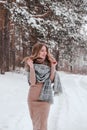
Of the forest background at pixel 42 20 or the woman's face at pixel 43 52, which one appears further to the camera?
the forest background at pixel 42 20

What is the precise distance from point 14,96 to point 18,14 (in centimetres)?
892

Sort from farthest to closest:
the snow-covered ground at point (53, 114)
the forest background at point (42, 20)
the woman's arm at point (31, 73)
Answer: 1. the forest background at point (42, 20)
2. the snow-covered ground at point (53, 114)
3. the woman's arm at point (31, 73)

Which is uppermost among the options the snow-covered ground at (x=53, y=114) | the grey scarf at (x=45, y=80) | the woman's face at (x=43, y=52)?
the woman's face at (x=43, y=52)

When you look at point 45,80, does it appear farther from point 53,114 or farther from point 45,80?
point 53,114

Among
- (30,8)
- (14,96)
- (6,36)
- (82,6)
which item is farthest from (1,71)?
(14,96)

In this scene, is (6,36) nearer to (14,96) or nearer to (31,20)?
(31,20)

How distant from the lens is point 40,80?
267 inches

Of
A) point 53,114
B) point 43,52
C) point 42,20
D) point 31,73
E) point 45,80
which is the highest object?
point 42,20

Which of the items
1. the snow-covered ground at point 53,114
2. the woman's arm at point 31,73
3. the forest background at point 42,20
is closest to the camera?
the woman's arm at point 31,73

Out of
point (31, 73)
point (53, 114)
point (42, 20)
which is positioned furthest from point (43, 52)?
point (42, 20)

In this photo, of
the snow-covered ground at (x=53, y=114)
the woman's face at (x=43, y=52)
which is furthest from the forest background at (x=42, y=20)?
the woman's face at (x=43, y=52)

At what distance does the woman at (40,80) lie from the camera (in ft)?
22.1

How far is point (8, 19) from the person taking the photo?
2595cm

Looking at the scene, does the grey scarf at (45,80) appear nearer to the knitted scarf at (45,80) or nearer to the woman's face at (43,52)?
the knitted scarf at (45,80)
